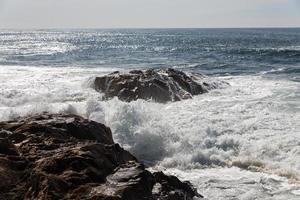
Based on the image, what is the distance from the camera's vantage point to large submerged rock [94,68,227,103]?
67.2 ft

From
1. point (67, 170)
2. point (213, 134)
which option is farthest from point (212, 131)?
point (67, 170)

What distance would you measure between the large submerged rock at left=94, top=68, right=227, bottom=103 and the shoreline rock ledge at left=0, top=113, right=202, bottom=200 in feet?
36.7

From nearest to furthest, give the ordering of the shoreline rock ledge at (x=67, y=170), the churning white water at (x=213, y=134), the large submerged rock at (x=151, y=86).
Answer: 1. the shoreline rock ledge at (x=67, y=170)
2. the churning white water at (x=213, y=134)
3. the large submerged rock at (x=151, y=86)

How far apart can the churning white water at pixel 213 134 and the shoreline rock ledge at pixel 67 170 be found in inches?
93.7

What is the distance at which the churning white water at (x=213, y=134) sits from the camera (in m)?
10.8

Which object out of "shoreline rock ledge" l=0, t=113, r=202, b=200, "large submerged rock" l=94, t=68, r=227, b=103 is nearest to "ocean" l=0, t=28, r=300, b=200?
"large submerged rock" l=94, t=68, r=227, b=103

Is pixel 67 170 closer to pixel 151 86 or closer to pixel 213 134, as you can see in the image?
pixel 213 134

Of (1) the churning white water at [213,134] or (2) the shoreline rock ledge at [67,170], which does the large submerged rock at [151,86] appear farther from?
(2) the shoreline rock ledge at [67,170]

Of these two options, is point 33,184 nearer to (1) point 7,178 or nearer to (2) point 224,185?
(1) point 7,178

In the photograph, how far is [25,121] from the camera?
9539mm

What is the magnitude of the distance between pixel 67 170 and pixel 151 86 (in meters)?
13.8

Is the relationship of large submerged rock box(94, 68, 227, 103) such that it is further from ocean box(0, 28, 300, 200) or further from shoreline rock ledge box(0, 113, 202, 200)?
shoreline rock ledge box(0, 113, 202, 200)

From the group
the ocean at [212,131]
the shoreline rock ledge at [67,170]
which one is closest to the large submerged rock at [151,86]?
the ocean at [212,131]

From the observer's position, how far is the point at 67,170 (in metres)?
7.11
